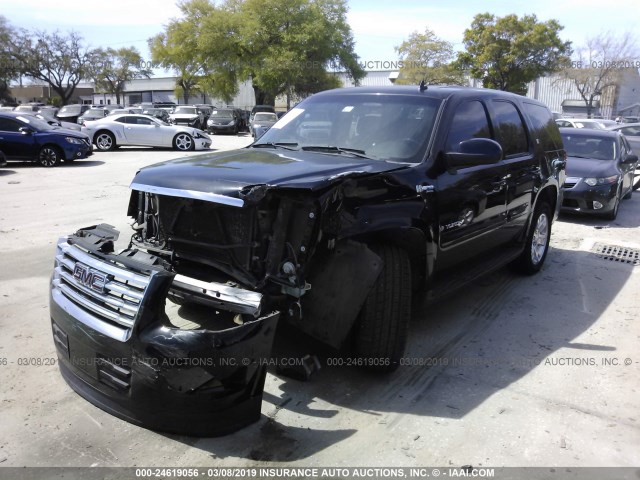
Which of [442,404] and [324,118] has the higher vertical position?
[324,118]

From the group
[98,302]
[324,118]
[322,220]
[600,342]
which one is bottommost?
[600,342]

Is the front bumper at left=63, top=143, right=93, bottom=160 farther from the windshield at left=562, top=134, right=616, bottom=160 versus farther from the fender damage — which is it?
the fender damage

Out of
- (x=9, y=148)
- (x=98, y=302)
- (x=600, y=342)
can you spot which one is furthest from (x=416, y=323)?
(x=9, y=148)

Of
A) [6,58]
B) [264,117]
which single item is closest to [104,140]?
[264,117]

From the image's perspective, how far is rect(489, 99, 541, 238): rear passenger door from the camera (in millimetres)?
5141

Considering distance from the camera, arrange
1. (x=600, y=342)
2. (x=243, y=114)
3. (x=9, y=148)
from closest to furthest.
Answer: (x=600, y=342) → (x=9, y=148) → (x=243, y=114)

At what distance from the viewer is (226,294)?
10.3 ft

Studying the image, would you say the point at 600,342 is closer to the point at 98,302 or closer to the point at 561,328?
the point at 561,328

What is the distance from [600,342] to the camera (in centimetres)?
463

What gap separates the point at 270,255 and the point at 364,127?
66.9 inches

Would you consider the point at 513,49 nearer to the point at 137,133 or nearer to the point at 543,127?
the point at 137,133

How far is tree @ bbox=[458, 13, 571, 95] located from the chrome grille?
39208 mm

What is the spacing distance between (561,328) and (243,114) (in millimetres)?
34907

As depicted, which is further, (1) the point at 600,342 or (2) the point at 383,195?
(1) the point at 600,342
